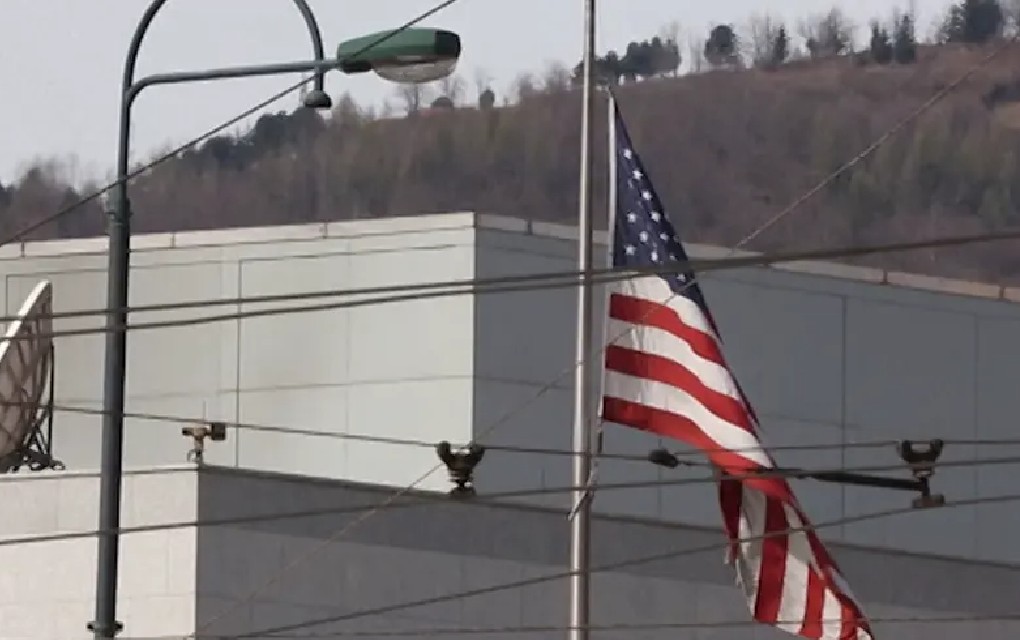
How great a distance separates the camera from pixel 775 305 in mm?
38438

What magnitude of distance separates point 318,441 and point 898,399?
25.6ft

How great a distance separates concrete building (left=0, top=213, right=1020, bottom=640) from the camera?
30.8 metres

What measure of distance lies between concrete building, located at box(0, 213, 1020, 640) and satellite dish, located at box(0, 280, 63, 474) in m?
1.55

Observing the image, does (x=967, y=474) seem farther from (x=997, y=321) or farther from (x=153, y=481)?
(x=153, y=481)


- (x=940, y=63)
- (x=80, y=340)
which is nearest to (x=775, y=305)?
(x=80, y=340)

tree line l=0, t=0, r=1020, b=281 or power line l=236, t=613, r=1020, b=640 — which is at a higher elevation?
tree line l=0, t=0, r=1020, b=281

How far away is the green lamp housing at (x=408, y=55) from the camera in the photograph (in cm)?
2128

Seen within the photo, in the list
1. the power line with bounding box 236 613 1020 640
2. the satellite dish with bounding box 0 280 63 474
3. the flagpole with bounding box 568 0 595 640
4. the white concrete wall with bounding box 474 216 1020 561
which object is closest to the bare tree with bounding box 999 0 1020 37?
the white concrete wall with bounding box 474 216 1020 561

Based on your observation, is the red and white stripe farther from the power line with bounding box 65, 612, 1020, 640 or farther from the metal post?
the power line with bounding box 65, 612, 1020, 640

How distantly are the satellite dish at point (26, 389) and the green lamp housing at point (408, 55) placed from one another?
1069cm

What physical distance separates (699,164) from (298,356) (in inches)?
3519

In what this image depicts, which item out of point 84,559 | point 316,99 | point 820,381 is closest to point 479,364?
point 820,381

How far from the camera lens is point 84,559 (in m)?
30.7

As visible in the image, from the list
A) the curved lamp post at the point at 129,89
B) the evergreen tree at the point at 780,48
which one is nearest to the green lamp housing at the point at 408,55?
the curved lamp post at the point at 129,89
